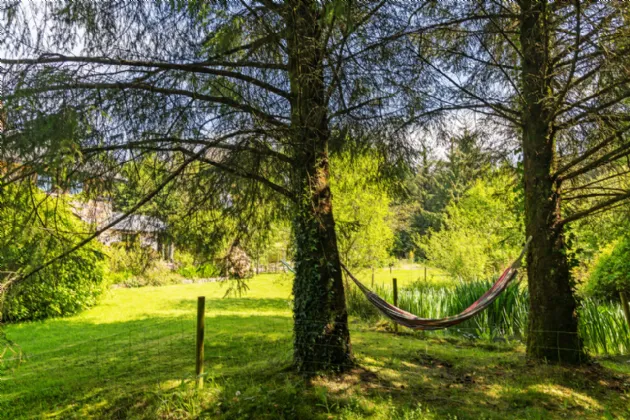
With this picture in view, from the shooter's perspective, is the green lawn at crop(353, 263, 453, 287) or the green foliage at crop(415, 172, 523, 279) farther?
the green lawn at crop(353, 263, 453, 287)

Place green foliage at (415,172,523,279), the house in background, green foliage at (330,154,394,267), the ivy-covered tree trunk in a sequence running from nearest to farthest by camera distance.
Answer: the house in background < the ivy-covered tree trunk < green foliage at (330,154,394,267) < green foliage at (415,172,523,279)

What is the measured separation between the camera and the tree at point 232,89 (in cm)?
262

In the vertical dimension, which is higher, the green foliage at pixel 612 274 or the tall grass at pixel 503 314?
the green foliage at pixel 612 274

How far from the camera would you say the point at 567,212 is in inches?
143

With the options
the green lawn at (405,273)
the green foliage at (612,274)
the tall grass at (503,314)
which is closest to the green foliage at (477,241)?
the green foliage at (612,274)

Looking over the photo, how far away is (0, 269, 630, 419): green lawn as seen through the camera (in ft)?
8.92

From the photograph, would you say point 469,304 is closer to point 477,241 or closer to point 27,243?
point 477,241

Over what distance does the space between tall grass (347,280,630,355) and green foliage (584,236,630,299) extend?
331mm

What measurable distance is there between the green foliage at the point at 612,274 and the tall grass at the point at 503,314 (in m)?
0.33

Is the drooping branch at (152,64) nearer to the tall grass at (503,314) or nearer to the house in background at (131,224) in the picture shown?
the house in background at (131,224)

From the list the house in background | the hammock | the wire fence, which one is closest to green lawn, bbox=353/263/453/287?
the wire fence

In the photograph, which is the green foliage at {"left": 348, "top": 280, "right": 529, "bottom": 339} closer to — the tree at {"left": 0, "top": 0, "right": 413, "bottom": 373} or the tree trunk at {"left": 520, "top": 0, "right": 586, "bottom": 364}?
the tree trunk at {"left": 520, "top": 0, "right": 586, "bottom": 364}

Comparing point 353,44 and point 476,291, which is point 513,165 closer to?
point 476,291

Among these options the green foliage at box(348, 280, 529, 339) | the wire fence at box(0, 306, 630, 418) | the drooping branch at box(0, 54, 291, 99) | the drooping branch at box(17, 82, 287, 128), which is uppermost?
the drooping branch at box(0, 54, 291, 99)
